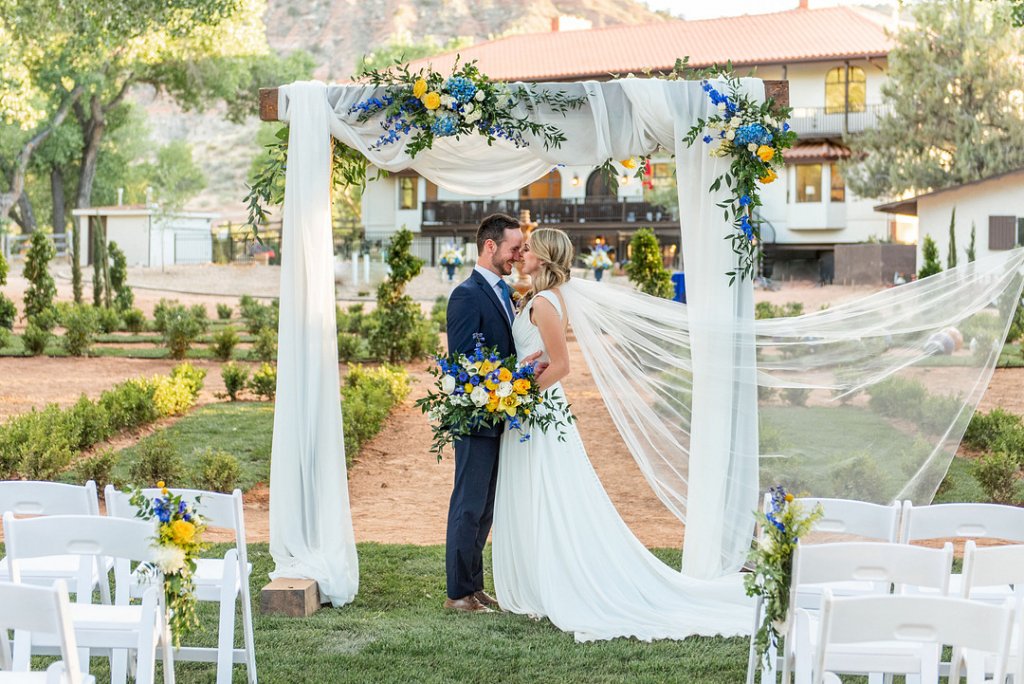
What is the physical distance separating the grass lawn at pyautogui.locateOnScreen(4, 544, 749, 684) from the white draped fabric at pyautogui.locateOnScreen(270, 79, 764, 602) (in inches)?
23.1

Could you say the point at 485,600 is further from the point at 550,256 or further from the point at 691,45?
the point at 691,45

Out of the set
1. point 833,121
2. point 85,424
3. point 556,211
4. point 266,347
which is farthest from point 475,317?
point 833,121

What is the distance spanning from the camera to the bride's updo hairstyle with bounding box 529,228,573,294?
585 centimetres

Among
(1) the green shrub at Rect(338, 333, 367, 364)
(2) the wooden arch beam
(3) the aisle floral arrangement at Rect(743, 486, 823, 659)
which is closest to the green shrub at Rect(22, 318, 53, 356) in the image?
(1) the green shrub at Rect(338, 333, 367, 364)

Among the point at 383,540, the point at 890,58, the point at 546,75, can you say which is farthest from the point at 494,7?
the point at 383,540

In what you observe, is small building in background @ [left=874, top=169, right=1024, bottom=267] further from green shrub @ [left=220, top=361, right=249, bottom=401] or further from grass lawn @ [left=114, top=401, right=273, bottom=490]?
grass lawn @ [left=114, top=401, right=273, bottom=490]

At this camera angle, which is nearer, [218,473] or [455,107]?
[455,107]

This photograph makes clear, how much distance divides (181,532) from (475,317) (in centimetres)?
246

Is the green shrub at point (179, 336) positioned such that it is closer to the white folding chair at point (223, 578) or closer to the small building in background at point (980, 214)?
the white folding chair at point (223, 578)

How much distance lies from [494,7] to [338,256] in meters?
91.9

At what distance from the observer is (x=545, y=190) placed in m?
40.2

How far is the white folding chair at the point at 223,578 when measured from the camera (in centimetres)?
444

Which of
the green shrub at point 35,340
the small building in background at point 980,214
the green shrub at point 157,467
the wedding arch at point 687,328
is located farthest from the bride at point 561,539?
the small building in background at point 980,214

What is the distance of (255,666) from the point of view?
4914 mm
